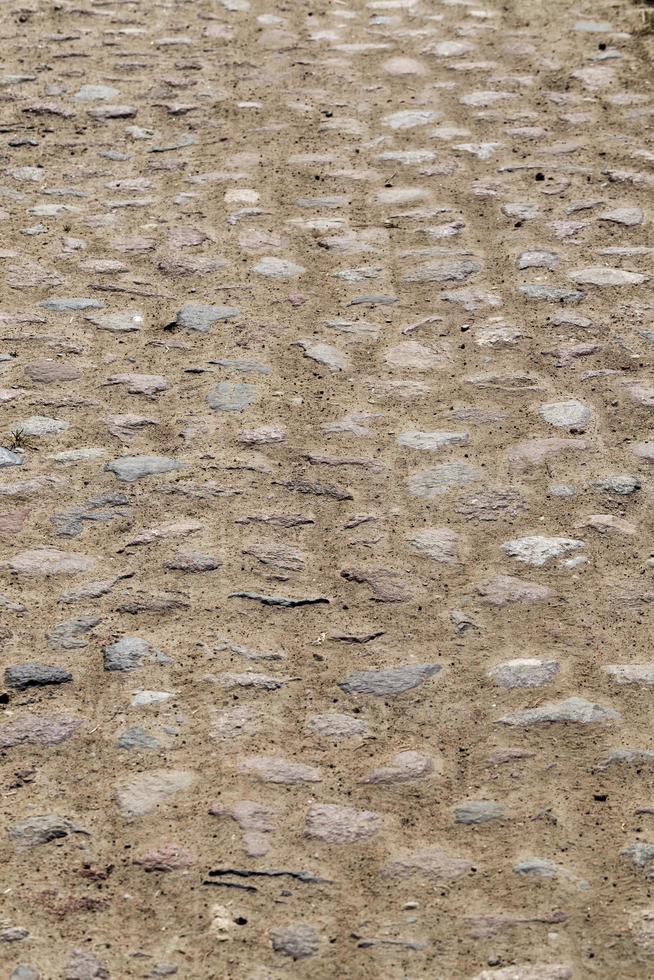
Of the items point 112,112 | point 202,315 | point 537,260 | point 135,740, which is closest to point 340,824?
point 135,740

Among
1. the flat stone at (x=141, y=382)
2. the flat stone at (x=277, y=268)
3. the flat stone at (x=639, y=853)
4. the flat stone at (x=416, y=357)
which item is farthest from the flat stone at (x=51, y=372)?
the flat stone at (x=639, y=853)

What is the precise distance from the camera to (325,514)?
4227 mm

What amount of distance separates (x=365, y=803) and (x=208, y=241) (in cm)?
300

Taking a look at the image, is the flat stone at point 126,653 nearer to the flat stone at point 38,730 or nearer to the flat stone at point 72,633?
the flat stone at point 72,633

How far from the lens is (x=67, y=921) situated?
2934 millimetres

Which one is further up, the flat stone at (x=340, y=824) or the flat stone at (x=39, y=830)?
the flat stone at (x=39, y=830)

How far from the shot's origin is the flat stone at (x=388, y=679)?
3.57 meters

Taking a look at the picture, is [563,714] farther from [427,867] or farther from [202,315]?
[202,315]

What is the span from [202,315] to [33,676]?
6.45ft

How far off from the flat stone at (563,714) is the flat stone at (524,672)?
9 centimetres

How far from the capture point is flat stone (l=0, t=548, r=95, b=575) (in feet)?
13.0

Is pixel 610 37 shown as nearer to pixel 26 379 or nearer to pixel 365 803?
pixel 26 379

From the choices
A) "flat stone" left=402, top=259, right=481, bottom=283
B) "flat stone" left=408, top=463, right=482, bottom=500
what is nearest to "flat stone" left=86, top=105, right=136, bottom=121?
"flat stone" left=402, top=259, right=481, bottom=283

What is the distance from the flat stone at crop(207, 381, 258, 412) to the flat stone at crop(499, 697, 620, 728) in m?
1.62
